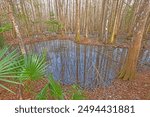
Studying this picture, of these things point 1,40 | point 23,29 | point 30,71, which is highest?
point 30,71

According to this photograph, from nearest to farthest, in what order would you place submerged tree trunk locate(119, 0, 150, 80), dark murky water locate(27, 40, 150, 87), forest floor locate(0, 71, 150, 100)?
forest floor locate(0, 71, 150, 100)
submerged tree trunk locate(119, 0, 150, 80)
dark murky water locate(27, 40, 150, 87)

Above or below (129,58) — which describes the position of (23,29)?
below

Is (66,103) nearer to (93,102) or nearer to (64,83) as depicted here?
(93,102)

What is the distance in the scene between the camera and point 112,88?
24.7 ft

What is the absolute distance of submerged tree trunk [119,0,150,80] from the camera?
7008 millimetres

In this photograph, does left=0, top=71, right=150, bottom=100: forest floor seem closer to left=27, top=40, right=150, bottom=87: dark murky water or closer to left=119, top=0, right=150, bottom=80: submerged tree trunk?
left=119, top=0, right=150, bottom=80: submerged tree trunk

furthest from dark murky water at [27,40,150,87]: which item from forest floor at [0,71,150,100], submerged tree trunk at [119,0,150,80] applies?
submerged tree trunk at [119,0,150,80]

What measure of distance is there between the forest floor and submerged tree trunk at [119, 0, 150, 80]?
37 cm

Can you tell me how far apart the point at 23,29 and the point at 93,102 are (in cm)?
2001

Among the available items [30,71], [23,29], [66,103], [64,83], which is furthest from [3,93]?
[23,29]

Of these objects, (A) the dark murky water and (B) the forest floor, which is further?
(A) the dark murky water

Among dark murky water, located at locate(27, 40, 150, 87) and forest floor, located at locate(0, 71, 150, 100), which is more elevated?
forest floor, located at locate(0, 71, 150, 100)

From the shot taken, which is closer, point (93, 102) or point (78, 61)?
point (93, 102)

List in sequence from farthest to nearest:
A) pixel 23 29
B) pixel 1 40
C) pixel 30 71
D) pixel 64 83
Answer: pixel 23 29
pixel 1 40
pixel 64 83
pixel 30 71
